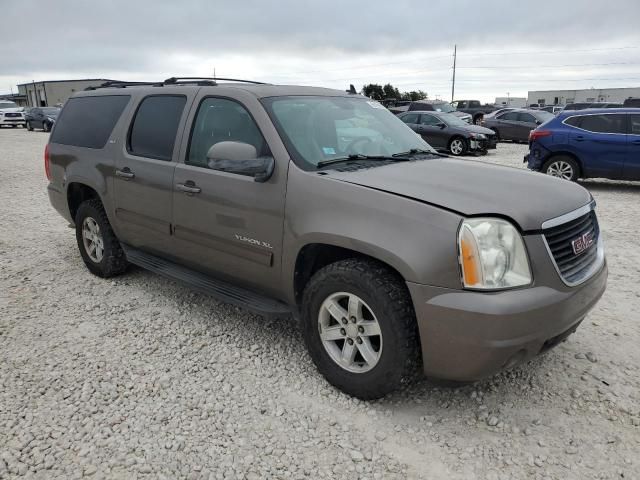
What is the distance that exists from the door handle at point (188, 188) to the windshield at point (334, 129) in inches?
30.6

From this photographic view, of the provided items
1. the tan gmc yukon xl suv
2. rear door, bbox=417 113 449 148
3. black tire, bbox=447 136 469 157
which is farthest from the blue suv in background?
the tan gmc yukon xl suv

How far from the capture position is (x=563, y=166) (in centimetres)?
1027

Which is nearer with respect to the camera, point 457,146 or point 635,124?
point 635,124

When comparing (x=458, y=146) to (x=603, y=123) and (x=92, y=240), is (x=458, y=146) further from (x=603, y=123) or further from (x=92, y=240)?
(x=92, y=240)

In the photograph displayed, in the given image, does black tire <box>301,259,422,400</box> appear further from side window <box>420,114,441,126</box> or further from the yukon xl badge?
side window <box>420,114,441,126</box>

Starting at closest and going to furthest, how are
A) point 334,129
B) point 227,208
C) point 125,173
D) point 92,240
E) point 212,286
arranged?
point 227,208 → point 334,129 → point 212,286 → point 125,173 → point 92,240

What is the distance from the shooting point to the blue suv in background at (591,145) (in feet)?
31.4

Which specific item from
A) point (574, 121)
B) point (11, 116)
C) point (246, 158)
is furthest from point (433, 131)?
point (11, 116)

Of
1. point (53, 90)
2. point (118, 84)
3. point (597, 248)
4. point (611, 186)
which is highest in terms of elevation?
point (53, 90)

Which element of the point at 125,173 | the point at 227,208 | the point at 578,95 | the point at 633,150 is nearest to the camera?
the point at 227,208

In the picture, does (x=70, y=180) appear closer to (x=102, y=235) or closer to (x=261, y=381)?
(x=102, y=235)

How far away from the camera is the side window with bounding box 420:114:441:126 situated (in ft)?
55.2

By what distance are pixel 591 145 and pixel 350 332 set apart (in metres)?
8.95

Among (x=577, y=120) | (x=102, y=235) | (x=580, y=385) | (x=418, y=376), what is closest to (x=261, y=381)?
(x=418, y=376)
